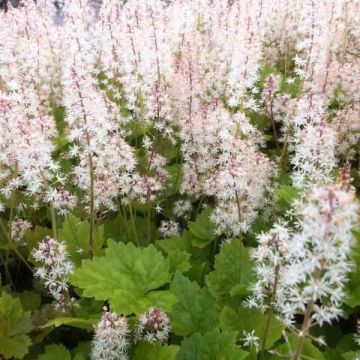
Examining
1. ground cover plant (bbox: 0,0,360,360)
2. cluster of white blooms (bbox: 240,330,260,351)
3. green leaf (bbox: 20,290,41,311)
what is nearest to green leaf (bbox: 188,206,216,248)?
ground cover plant (bbox: 0,0,360,360)

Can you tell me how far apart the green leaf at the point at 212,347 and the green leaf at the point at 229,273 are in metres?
0.45

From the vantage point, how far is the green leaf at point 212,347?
2.30 m

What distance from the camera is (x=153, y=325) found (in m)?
2.50

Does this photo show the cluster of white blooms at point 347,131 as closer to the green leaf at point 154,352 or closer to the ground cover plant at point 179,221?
the ground cover plant at point 179,221

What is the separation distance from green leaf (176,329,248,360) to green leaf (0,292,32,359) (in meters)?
0.85

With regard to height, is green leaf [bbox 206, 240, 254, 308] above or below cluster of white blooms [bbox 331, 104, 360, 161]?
below

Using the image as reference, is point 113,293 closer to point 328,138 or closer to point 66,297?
point 66,297

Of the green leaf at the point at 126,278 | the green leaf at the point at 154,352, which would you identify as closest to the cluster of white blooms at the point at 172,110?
the green leaf at the point at 126,278

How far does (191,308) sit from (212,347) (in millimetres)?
402

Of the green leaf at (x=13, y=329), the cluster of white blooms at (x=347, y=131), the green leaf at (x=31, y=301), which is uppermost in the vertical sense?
the cluster of white blooms at (x=347, y=131)

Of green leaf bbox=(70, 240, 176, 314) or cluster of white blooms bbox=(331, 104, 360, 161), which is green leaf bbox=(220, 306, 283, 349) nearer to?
green leaf bbox=(70, 240, 176, 314)

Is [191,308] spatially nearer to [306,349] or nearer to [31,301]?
[306,349]

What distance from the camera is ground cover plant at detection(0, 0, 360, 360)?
6.89 feet

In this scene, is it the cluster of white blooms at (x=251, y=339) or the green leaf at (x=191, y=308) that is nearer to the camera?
the cluster of white blooms at (x=251, y=339)
